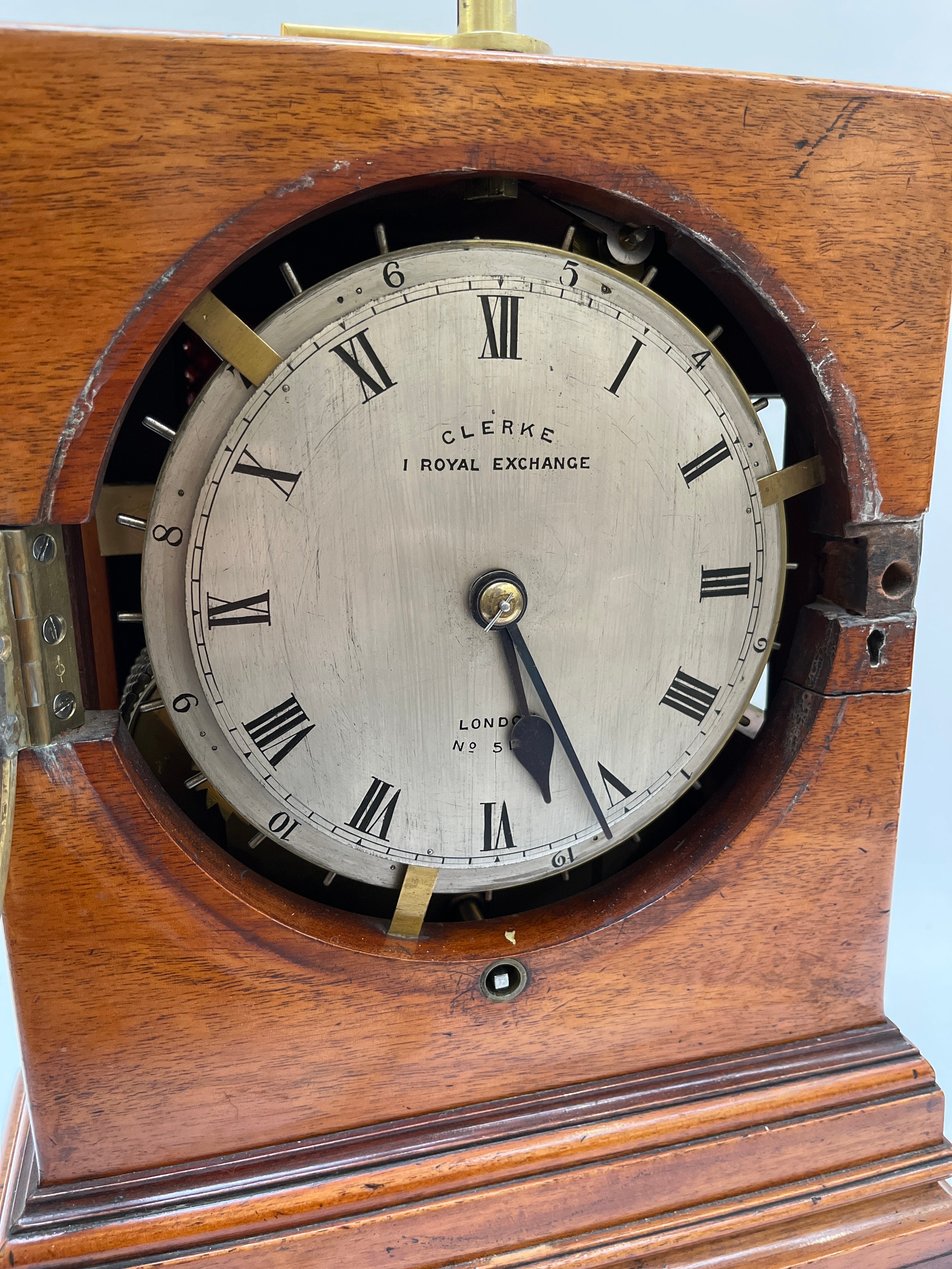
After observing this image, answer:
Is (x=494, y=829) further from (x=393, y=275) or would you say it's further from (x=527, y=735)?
(x=393, y=275)

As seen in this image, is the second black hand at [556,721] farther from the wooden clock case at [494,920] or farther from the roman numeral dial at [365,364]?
the roman numeral dial at [365,364]

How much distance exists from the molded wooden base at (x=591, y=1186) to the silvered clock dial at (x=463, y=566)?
22cm

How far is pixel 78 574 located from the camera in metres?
0.70

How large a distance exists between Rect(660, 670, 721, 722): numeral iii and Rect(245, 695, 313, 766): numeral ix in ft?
0.97

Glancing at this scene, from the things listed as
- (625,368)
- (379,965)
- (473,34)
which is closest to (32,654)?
(379,965)

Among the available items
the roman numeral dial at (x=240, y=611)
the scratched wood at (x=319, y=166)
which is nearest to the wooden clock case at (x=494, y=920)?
the scratched wood at (x=319, y=166)

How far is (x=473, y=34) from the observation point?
2.42ft

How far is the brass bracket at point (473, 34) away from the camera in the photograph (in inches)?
29.0

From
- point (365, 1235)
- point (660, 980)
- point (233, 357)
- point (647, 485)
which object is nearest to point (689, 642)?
point (647, 485)

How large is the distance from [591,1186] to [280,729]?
48 centimetres

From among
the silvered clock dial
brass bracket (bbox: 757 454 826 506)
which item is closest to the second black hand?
the silvered clock dial

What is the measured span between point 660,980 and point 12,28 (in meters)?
0.83

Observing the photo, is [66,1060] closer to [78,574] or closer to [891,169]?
[78,574]

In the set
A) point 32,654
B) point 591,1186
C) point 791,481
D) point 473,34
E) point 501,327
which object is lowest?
point 591,1186
